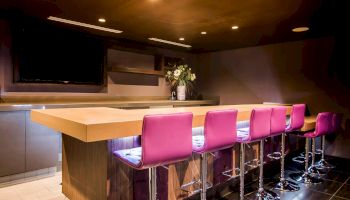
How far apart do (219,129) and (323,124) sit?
2157mm

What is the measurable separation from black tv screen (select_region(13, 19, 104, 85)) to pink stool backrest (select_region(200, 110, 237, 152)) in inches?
115

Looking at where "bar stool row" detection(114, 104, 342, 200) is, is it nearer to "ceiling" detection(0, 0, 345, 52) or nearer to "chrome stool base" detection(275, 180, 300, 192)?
"chrome stool base" detection(275, 180, 300, 192)

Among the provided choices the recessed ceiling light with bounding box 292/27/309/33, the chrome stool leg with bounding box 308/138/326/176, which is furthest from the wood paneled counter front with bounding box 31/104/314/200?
the recessed ceiling light with bounding box 292/27/309/33

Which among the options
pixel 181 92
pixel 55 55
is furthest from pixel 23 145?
pixel 181 92

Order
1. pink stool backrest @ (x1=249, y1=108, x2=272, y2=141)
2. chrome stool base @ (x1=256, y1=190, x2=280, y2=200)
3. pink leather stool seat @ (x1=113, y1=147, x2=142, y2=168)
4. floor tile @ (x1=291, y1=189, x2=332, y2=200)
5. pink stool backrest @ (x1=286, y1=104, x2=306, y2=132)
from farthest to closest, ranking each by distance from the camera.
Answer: pink stool backrest @ (x1=286, y1=104, x2=306, y2=132) < floor tile @ (x1=291, y1=189, x2=332, y2=200) < chrome stool base @ (x1=256, y1=190, x2=280, y2=200) < pink stool backrest @ (x1=249, y1=108, x2=272, y2=141) < pink leather stool seat @ (x1=113, y1=147, x2=142, y2=168)

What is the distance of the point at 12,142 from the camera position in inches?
119

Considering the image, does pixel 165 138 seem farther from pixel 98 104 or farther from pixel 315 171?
pixel 315 171

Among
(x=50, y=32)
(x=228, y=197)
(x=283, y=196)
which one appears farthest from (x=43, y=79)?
(x=283, y=196)

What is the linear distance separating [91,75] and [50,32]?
943 millimetres

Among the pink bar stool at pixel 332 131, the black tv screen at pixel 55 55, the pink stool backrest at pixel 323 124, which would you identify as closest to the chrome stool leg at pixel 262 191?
the pink stool backrest at pixel 323 124

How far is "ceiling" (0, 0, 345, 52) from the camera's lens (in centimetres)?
275

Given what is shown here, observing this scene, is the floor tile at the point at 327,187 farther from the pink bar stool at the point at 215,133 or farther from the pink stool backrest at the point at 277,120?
the pink bar stool at the point at 215,133

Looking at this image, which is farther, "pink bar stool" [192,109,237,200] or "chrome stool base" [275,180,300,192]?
"chrome stool base" [275,180,300,192]

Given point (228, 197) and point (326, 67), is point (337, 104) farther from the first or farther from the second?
point (228, 197)
